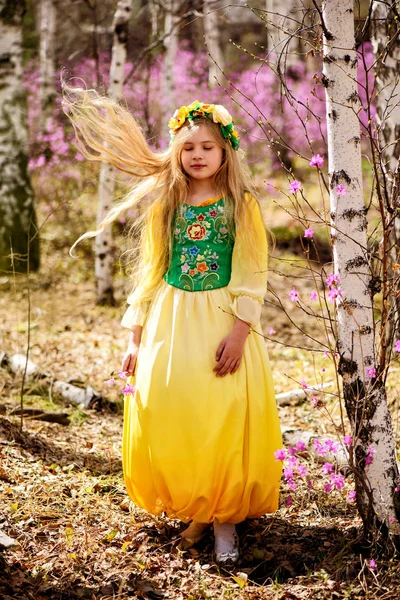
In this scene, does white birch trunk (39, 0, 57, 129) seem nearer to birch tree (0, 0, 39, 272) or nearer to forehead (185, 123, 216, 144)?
birch tree (0, 0, 39, 272)

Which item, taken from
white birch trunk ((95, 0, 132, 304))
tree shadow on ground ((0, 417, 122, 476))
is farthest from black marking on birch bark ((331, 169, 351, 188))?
white birch trunk ((95, 0, 132, 304))

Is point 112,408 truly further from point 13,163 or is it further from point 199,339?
point 13,163

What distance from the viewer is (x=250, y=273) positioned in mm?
2969

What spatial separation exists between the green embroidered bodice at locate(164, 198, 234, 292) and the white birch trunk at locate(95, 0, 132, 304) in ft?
12.5

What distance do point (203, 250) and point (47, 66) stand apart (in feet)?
35.4

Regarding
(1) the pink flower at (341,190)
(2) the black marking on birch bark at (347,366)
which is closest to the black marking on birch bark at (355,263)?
(1) the pink flower at (341,190)

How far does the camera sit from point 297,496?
135 inches

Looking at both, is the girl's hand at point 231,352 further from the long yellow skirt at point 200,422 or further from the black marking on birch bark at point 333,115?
the black marking on birch bark at point 333,115

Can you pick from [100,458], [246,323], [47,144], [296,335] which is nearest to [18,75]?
[47,144]

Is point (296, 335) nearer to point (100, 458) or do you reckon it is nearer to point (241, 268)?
point (100, 458)

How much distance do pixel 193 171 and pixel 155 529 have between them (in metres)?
1.65

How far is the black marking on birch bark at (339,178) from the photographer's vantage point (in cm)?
263

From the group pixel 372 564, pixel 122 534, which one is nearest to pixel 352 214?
pixel 372 564

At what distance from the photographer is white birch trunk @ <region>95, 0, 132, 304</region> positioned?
22.8 feet
